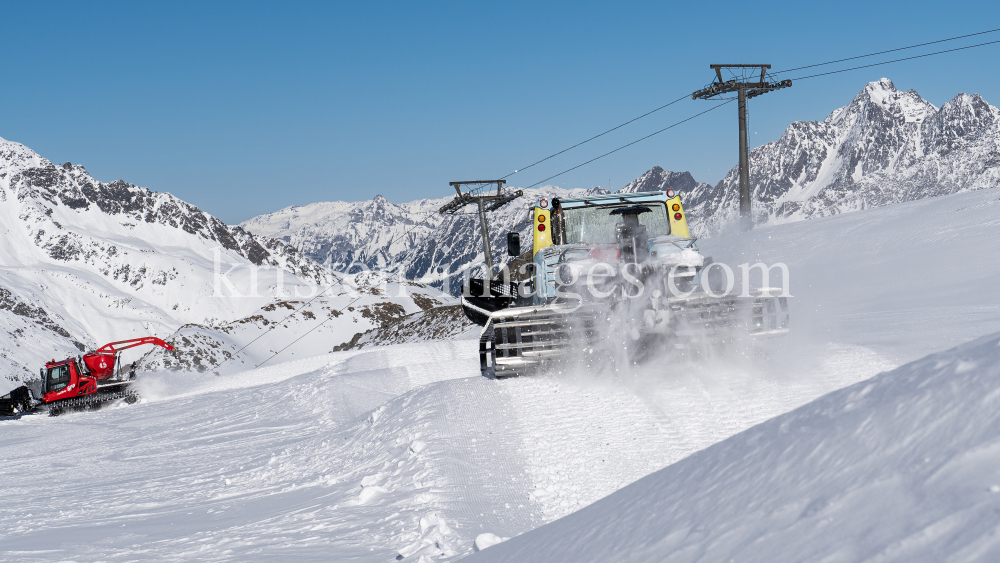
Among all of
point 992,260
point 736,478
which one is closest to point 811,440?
point 736,478

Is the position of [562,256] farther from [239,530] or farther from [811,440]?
[811,440]

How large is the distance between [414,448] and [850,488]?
4.92 metres

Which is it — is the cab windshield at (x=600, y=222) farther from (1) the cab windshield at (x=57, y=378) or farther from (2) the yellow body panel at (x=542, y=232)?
(1) the cab windshield at (x=57, y=378)

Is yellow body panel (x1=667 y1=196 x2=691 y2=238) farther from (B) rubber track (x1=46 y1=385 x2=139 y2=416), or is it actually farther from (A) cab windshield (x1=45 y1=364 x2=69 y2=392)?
(A) cab windshield (x1=45 y1=364 x2=69 y2=392)

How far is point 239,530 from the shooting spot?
500 centimetres

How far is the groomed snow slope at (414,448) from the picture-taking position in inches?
189

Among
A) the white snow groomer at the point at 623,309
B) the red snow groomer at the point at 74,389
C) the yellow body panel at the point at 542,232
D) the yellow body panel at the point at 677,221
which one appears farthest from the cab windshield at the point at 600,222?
the red snow groomer at the point at 74,389

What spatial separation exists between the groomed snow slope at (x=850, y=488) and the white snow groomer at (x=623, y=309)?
4.78 metres

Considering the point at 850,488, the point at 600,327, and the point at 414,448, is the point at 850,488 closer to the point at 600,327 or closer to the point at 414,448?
the point at 414,448

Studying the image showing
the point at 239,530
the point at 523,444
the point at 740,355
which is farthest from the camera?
the point at 740,355

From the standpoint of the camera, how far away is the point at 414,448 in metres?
6.40

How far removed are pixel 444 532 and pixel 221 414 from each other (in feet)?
30.0

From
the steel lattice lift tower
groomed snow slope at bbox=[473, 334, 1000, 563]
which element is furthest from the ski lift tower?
groomed snow slope at bbox=[473, 334, 1000, 563]

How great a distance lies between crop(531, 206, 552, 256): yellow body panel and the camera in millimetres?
10289
